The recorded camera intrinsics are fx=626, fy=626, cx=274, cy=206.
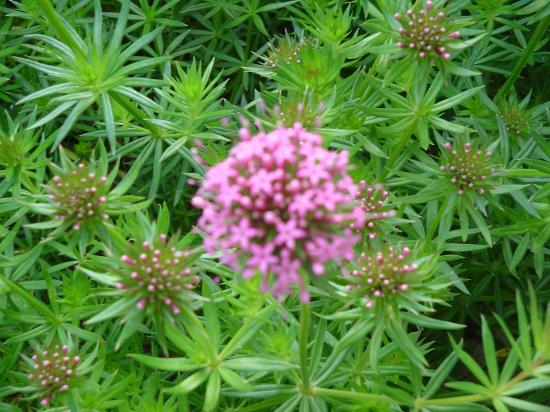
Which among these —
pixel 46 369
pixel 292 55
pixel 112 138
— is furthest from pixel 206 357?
pixel 292 55

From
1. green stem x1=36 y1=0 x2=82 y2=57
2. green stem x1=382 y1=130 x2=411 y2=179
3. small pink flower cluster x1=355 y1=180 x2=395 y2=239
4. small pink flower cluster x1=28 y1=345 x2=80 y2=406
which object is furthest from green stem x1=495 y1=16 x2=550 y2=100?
small pink flower cluster x1=28 y1=345 x2=80 y2=406

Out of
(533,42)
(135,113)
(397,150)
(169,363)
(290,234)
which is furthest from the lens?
(533,42)

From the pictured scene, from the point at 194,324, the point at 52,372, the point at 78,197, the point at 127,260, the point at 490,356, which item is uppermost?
the point at 78,197

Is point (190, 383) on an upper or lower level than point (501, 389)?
lower

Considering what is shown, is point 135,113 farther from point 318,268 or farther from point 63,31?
point 318,268

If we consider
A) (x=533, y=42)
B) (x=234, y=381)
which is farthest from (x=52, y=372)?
(x=533, y=42)

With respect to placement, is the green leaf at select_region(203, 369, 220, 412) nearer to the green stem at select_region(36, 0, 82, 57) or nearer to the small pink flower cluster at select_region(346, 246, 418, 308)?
the small pink flower cluster at select_region(346, 246, 418, 308)
